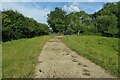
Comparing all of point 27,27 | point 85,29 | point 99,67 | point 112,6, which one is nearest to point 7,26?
point 27,27

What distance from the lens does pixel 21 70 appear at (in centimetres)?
973

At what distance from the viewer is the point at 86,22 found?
249ft

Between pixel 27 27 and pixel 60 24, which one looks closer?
pixel 27 27

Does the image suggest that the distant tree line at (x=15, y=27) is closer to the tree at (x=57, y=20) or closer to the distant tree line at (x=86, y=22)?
the tree at (x=57, y=20)

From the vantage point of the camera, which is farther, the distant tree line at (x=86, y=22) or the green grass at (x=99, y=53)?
the distant tree line at (x=86, y=22)

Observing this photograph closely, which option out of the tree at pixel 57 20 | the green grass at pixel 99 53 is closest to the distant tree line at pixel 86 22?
the tree at pixel 57 20

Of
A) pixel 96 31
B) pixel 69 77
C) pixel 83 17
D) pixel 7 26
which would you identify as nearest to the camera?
pixel 69 77

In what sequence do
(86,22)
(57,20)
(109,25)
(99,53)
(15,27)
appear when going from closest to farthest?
1. (99,53)
2. (15,27)
3. (109,25)
4. (86,22)
5. (57,20)

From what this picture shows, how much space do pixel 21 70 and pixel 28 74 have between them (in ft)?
2.63

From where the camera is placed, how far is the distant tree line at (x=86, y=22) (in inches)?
2552

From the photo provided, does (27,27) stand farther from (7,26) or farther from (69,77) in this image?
(69,77)

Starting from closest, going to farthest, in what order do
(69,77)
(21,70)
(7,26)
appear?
(69,77) → (21,70) → (7,26)

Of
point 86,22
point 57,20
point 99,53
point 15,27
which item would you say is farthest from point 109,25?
point 99,53

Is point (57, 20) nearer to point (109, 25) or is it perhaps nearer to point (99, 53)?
point (109, 25)
